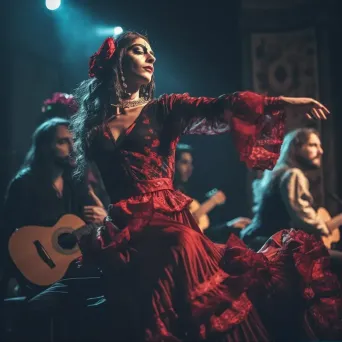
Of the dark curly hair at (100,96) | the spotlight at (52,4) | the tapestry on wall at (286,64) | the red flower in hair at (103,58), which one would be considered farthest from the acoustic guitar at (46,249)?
the tapestry on wall at (286,64)

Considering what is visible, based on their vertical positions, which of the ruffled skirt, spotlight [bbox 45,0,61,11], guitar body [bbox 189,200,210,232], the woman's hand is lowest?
guitar body [bbox 189,200,210,232]

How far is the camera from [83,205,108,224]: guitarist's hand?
447 centimetres

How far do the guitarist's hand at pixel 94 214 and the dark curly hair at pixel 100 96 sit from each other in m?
1.24

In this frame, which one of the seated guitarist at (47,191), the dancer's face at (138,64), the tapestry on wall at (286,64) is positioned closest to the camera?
the dancer's face at (138,64)

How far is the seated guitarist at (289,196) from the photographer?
4406 millimetres

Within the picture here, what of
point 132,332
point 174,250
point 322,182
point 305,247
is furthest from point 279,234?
point 322,182

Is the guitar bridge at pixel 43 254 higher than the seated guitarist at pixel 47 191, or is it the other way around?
the seated guitarist at pixel 47 191

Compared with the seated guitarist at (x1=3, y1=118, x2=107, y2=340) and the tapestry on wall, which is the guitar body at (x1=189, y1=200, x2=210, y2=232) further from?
the seated guitarist at (x1=3, y1=118, x2=107, y2=340)

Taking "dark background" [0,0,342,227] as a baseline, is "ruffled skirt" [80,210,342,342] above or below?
below

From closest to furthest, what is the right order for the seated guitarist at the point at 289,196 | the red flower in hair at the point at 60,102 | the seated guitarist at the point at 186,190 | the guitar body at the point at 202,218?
the seated guitarist at the point at 289,196
the red flower in hair at the point at 60,102
the seated guitarist at the point at 186,190
the guitar body at the point at 202,218

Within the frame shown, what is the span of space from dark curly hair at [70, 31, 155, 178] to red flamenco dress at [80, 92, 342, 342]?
Result: 0.12 meters

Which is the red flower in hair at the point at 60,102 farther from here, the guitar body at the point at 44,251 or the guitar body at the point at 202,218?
the guitar body at the point at 202,218

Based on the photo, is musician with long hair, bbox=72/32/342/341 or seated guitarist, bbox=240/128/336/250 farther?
seated guitarist, bbox=240/128/336/250

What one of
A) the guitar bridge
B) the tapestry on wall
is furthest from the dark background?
the guitar bridge
